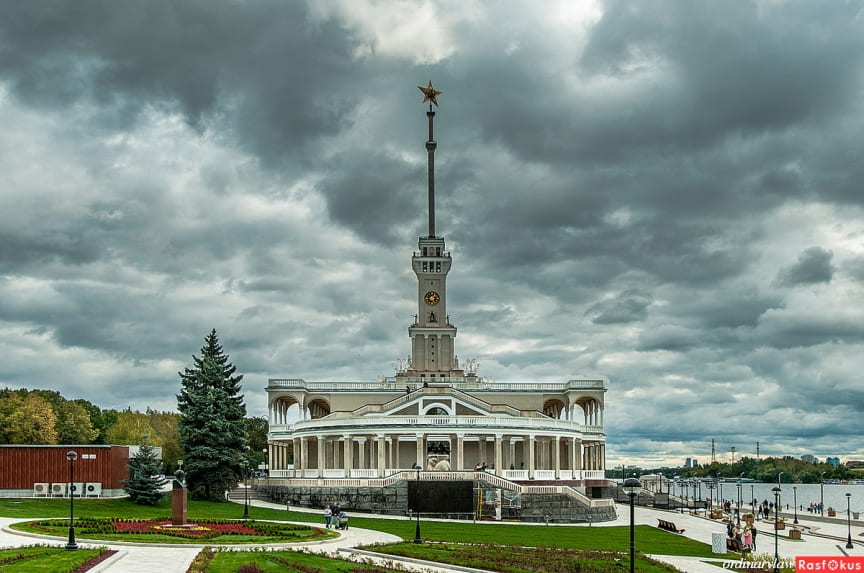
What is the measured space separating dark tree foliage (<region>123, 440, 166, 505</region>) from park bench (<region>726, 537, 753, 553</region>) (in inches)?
1272

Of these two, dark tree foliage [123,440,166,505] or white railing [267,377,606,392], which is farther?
white railing [267,377,606,392]

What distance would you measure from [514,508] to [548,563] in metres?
25.6

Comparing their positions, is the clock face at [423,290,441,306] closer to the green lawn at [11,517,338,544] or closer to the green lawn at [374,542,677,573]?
the green lawn at [11,517,338,544]

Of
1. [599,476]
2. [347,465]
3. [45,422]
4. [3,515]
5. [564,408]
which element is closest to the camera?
[3,515]

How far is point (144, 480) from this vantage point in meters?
56.2

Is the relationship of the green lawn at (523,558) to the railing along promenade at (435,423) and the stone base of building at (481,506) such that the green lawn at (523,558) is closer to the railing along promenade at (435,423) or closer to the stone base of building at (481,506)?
the stone base of building at (481,506)

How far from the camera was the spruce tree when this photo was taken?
63.9 metres

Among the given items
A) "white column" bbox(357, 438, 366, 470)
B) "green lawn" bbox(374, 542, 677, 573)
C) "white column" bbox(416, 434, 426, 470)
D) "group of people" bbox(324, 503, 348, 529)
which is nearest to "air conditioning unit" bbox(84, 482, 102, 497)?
"group of people" bbox(324, 503, 348, 529)

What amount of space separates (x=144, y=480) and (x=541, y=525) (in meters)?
23.4

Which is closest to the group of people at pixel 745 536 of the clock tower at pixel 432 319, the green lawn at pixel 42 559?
the green lawn at pixel 42 559

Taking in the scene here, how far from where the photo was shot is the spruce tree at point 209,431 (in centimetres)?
6394

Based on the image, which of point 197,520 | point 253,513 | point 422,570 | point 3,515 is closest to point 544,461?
point 253,513

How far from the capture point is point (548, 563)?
33.0 metres

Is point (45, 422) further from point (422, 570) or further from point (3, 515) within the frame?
point (422, 570)
